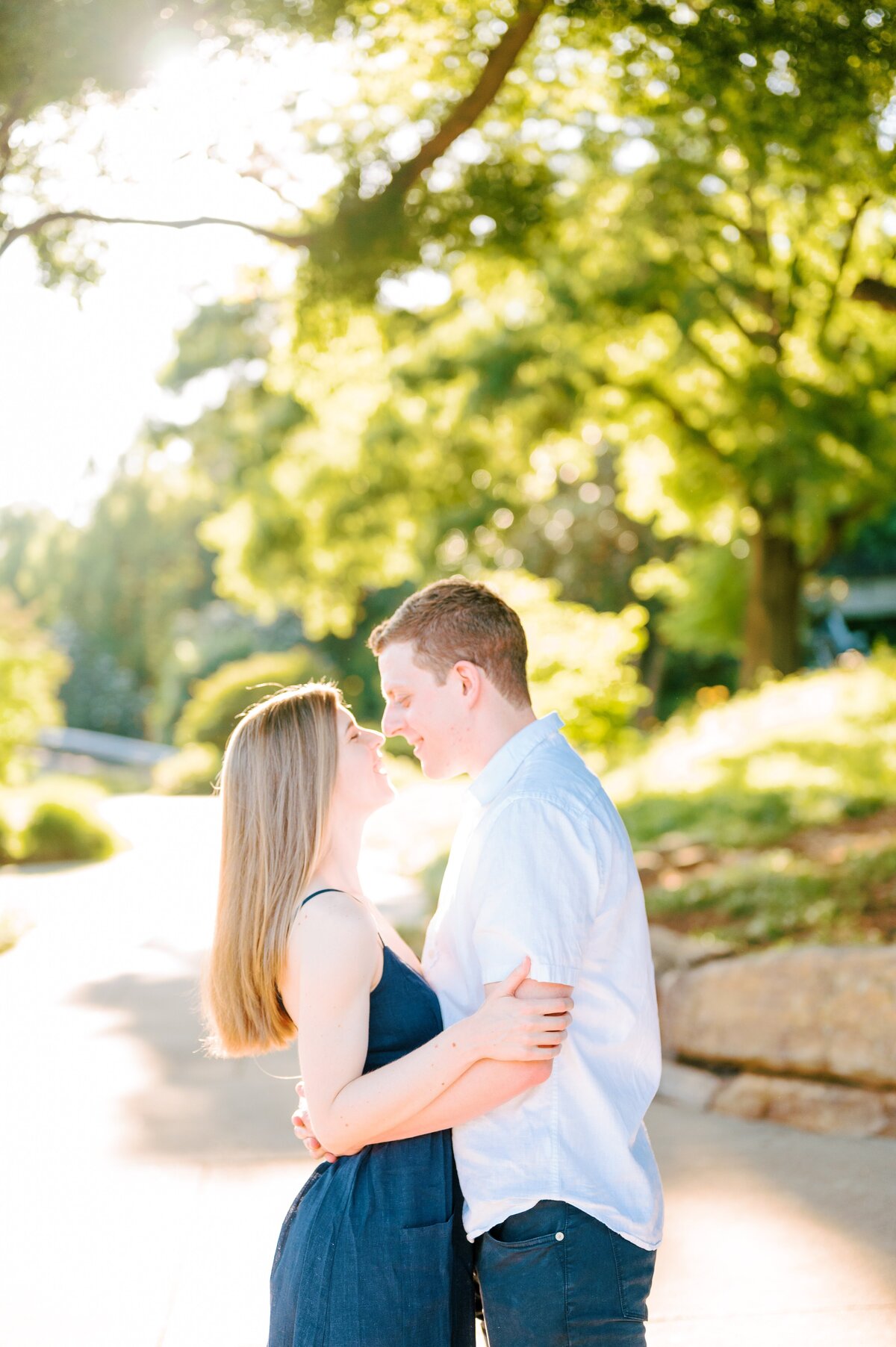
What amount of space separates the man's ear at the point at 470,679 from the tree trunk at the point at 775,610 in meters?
17.1

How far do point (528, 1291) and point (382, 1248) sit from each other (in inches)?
9.5

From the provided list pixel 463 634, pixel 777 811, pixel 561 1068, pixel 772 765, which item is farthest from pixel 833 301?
pixel 561 1068

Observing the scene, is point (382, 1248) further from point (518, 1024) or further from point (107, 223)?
point (107, 223)

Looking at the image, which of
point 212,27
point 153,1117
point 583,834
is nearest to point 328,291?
point 212,27

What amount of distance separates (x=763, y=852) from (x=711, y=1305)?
5185mm

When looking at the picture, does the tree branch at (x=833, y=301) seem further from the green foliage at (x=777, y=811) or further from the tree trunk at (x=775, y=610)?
the tree trunk at (x=775, y=610)


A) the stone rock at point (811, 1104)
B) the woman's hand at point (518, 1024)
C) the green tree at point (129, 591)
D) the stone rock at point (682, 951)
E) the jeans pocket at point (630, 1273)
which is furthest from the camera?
the green tree at point (129, 591)

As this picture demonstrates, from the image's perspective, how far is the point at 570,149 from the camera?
8.68m

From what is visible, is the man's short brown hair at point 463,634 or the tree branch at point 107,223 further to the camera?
the tree branch at point 107,223

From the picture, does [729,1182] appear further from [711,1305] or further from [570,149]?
[570,149]

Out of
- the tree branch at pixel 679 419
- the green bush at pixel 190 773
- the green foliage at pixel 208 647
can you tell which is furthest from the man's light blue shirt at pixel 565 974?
the green foliage at pixel 208 647

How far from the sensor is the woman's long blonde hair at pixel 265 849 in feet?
6.80

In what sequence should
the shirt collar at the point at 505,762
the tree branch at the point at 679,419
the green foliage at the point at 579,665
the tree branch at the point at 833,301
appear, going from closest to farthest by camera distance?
the shirt collar at the point at 505,762, the tree branch at the point at 833,301, the green foliage at the point at 579,665, the tree branch at the point at 679,419

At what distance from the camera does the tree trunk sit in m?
18.7
